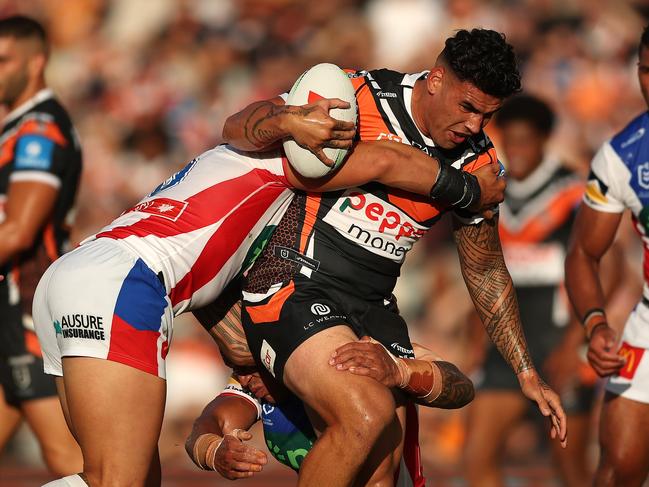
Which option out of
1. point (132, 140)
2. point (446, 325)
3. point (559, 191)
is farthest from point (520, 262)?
point (132, 140)

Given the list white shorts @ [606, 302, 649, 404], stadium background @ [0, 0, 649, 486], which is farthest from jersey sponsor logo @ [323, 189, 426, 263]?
stadium background @ [0, 0, 649, 486]

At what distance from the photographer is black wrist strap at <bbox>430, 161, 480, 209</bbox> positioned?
4906 mm

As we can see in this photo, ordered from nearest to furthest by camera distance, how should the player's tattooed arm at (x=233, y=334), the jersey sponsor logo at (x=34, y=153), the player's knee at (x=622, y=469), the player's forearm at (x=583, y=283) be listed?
1. the player's tattooed arm at (x=233, y=334)
2. the player's knee at (x=622, y=469)
3. the player's forearm at (x=583, y=283)
4. the jersey sponsor logo at (x=34, y=153)

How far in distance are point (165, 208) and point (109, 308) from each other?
0.53 metres

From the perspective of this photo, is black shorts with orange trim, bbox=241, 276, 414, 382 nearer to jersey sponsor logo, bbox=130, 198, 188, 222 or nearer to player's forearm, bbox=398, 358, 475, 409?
player's forearm, bbox=398, 358, 475, 409

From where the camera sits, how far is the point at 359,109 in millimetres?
5211

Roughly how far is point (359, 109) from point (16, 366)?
9.01ft

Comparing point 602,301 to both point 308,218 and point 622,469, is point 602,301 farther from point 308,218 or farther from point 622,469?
point 308,218

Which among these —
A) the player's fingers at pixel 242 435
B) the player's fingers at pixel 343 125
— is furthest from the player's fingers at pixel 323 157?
the player's fingers at pixel 242 435

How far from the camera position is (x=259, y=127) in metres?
4.83

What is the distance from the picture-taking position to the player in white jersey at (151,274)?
15.0ft

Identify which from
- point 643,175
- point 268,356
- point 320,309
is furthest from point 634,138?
point 268,356

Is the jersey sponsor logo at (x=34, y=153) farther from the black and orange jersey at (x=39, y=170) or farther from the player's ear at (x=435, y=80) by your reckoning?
the player's ear at (x=435, y=80)

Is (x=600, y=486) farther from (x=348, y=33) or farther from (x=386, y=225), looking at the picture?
(x=348, y=33)
